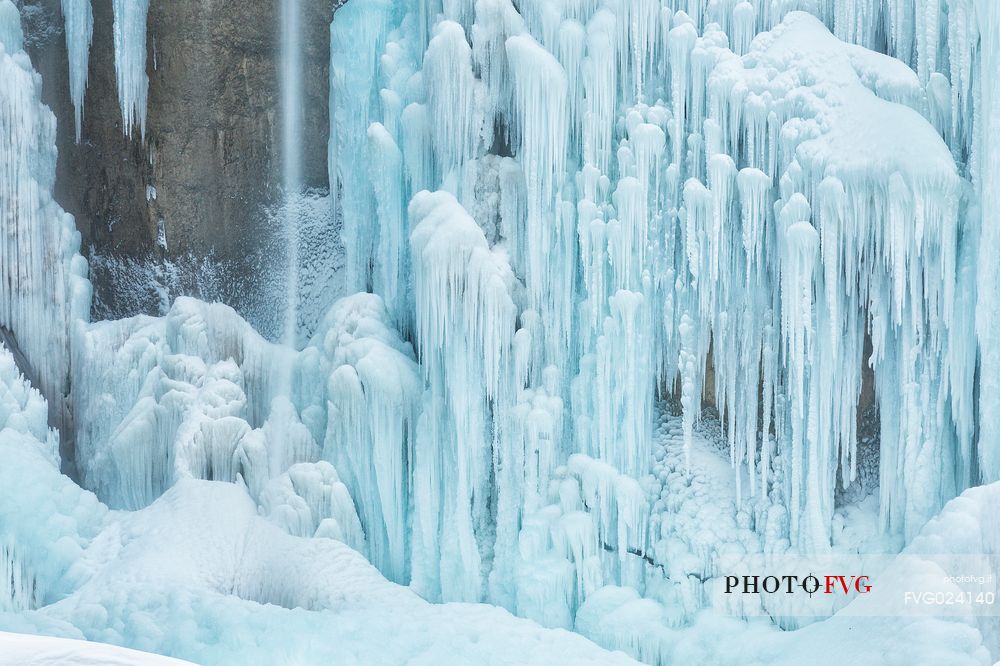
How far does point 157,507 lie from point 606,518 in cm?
321

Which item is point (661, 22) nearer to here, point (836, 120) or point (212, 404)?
point (836, 120)

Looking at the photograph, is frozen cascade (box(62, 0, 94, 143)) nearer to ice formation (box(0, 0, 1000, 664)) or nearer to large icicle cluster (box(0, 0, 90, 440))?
large icicle cluster (box(0, 0, 90, 440))

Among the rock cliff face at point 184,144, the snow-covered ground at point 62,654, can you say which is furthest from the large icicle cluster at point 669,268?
the snow-covered ground at point 62,654

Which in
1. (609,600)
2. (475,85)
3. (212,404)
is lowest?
(609,600)

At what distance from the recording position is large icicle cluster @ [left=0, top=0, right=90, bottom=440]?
839cm

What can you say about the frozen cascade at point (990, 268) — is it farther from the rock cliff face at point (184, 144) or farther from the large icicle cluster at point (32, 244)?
the large icicle cluster at point (32, 244)

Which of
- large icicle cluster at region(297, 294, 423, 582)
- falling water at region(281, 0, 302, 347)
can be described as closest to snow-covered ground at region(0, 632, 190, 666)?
large icicle cluster at region(297, 294, 423, 582)

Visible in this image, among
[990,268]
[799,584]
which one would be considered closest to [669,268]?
[990,268]

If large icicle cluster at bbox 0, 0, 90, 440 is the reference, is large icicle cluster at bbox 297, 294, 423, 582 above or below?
below

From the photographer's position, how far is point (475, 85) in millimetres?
7930

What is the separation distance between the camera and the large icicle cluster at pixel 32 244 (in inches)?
330

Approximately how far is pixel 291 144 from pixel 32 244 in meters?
2.23

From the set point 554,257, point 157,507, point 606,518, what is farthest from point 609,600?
point 157,507

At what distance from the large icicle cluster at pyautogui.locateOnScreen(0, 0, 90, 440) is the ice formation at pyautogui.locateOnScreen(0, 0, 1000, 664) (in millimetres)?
30
